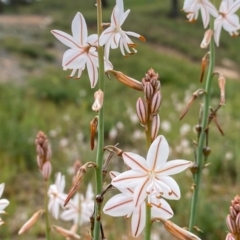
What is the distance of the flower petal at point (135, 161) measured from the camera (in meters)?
0.70

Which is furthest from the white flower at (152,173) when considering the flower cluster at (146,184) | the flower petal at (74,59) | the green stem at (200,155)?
the green stem at (200,155)

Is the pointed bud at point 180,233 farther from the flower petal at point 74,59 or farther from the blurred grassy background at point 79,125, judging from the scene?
the blurred grassy background at point 79,125

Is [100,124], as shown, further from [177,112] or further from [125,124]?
[177,112]

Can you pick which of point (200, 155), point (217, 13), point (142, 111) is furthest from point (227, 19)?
point (142, 111)

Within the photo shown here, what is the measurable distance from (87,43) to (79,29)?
0.03 meters

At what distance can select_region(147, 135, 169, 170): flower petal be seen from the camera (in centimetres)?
71

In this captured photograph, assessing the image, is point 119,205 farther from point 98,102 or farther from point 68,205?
point 68,205

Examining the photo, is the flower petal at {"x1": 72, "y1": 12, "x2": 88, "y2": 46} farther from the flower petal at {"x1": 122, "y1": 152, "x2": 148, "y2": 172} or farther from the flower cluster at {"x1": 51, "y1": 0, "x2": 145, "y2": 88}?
the flower petal at {"x1": 122, "y1": 152, "x2": 148, "y2": 172}

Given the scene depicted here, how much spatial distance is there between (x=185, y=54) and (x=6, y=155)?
13.0m

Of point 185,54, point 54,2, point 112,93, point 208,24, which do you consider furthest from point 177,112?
point 54,2

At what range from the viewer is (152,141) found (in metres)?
0.72

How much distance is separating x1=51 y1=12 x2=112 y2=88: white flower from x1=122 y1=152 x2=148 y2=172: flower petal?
18cm

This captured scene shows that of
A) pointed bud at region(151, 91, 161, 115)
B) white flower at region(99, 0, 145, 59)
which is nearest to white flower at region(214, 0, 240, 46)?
white flower at region(99, 0, 145, 59)

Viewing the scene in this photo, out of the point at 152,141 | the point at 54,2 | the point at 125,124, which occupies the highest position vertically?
the point at 54,2
